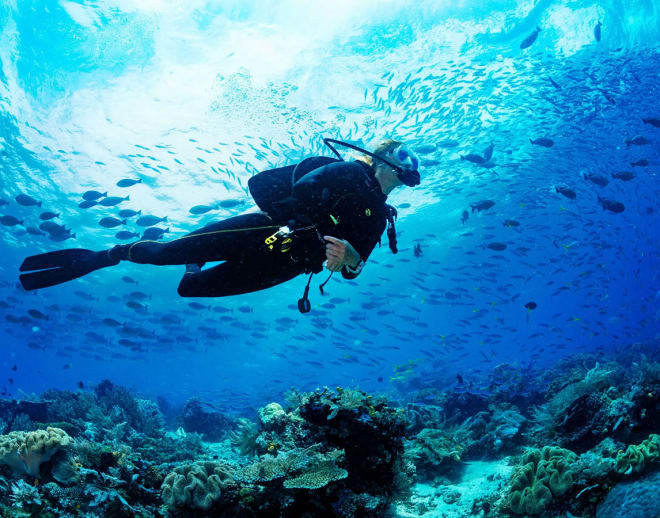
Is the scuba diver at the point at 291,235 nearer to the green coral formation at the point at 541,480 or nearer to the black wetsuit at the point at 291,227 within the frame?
the black wetsuit at the point at 291,227

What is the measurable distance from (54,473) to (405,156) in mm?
5596

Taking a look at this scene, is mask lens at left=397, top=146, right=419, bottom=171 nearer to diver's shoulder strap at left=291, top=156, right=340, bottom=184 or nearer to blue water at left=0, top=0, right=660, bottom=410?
diver's shoulder strap at left=291, top=156, right=340, bottom=184

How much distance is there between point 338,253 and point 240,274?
52.5 inches

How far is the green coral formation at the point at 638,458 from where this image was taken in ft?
11.3

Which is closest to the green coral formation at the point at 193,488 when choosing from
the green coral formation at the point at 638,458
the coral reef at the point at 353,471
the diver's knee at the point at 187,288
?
the coral reef at the point at 353,471

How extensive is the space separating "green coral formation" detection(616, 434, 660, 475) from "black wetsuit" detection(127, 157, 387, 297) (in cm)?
344

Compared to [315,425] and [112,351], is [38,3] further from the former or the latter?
[112,351]

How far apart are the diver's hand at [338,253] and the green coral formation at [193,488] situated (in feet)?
7.85

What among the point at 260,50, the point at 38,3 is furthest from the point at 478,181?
the point at 38,3

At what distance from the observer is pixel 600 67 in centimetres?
1672

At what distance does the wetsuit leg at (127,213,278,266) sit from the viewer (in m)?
3.69

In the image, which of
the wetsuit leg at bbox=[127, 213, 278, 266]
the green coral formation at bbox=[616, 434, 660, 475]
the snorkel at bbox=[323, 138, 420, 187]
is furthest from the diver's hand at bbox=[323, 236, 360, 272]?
the green coral formation at bbox=[616, 434, 660, 475]

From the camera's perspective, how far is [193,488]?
10.5 feet

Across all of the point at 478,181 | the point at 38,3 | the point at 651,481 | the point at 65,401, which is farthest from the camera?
the point at 478,181
